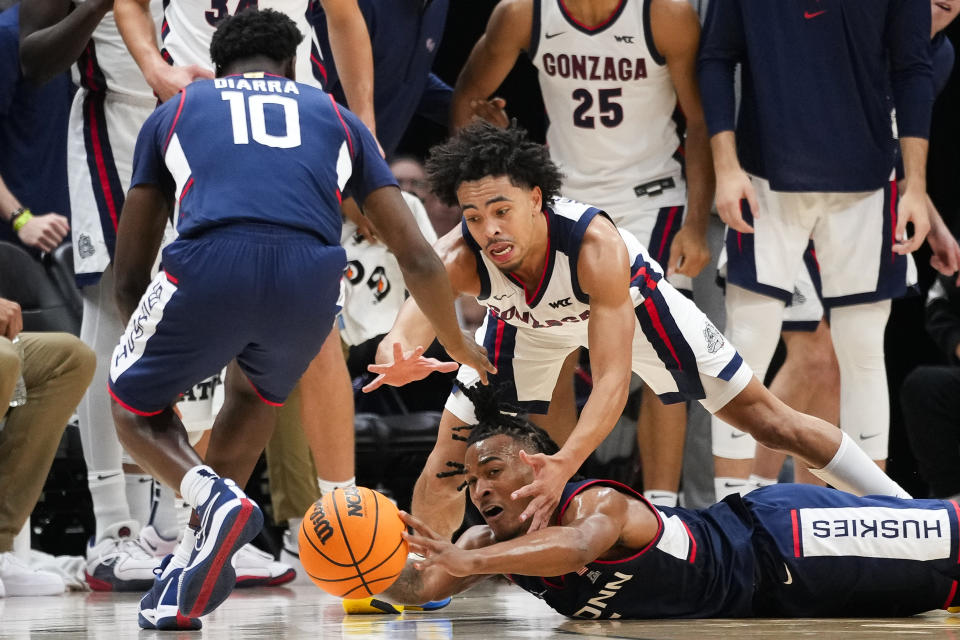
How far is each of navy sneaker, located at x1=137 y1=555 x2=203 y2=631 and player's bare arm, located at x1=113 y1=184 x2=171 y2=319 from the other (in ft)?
2.45

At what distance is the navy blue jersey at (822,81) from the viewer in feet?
15.8

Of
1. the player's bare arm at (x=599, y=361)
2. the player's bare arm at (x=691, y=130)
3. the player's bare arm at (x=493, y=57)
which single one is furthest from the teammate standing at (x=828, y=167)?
the player's bare arm at (x=599, y=361)

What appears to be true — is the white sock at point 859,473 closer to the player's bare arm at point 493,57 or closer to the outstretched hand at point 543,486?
the outstretched hand at point 543,486

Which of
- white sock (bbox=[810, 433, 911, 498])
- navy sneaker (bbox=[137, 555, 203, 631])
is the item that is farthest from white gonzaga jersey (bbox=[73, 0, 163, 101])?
white sock (bbox=[810, 433, 911, 498])

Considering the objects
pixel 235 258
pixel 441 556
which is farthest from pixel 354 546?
pixel 235 258

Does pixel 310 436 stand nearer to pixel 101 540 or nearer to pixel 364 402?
pixel 101 540

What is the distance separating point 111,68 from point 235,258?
6.39 feet

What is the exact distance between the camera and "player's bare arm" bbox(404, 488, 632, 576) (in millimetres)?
3043

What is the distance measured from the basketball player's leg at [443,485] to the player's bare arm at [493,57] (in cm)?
150

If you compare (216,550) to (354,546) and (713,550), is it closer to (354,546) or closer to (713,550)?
(354,546)

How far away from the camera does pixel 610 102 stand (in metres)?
5.00

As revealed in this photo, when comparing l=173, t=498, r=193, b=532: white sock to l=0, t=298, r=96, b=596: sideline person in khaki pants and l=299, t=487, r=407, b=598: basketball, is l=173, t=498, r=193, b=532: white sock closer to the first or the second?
l=0, t=298, r=96, b=596: sideline person in khaki pants

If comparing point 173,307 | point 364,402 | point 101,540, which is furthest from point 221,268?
point 364,402

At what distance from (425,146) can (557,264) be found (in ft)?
13.2
